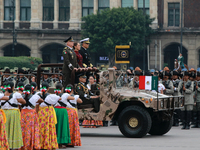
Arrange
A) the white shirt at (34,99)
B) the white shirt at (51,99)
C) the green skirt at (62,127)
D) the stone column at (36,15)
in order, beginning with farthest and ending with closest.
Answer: the stone column at (36,15) < the green skirt at (62,127) < the white shirt at (51,99) < the white shirt at (34,99)

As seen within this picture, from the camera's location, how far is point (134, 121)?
579 inches

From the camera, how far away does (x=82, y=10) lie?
192 feet

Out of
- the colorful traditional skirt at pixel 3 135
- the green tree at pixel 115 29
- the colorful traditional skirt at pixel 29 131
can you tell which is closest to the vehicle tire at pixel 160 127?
the colorful traditional skirt at pixel 29 131

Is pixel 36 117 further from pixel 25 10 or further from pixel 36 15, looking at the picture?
pixel 25 10

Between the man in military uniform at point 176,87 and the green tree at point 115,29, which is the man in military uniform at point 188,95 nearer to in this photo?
the man in military uniform at point 176,87

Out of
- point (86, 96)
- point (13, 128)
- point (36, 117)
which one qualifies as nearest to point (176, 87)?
point (86, 96)

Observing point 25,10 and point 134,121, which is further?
point 25,10

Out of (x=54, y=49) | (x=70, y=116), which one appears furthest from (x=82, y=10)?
(x=70, y=116)

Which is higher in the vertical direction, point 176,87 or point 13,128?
point 176,87

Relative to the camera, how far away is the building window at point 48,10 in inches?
2308

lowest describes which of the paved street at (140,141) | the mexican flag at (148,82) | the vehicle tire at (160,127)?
the paved street at (140,141)

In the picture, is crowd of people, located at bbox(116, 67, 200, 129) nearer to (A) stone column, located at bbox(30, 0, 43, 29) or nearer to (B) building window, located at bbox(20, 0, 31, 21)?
(A) stone column, located at bbox(30, 0, 43, 29)

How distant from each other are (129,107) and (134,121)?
0.43m

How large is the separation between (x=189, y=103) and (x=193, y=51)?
125 feet
